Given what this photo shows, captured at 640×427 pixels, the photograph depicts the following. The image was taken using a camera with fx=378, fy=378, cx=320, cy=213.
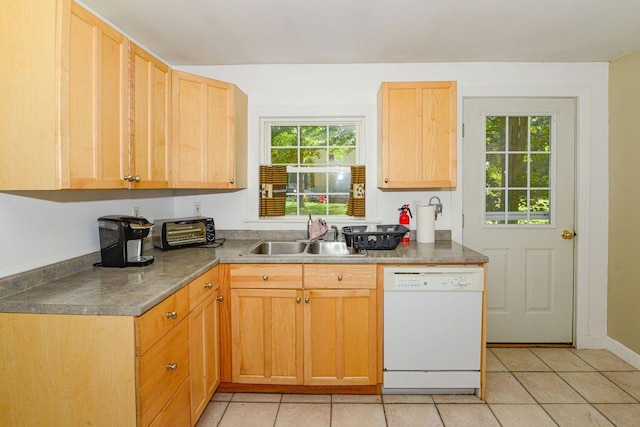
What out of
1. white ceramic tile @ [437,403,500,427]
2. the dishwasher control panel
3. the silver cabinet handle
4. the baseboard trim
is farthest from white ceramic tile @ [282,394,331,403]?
the baseboard trim

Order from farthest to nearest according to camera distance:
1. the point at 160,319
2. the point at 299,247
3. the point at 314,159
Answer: the point at 314,159 → the point at 299,247 → the point at 160,319

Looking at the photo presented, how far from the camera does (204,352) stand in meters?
2.12

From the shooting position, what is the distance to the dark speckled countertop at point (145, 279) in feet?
4.74

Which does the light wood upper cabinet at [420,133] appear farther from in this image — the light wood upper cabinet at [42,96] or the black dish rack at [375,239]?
the light wood upper cabinet at [42,96]

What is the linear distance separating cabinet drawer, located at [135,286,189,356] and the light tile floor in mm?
816

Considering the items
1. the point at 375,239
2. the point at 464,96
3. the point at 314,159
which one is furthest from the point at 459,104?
the point at 375,239

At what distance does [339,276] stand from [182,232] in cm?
119

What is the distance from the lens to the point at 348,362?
7.85 ft

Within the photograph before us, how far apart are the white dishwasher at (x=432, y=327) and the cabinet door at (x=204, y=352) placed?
41.2 inches

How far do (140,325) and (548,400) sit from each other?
2.42 meters

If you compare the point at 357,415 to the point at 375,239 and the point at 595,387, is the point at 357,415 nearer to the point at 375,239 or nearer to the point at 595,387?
the point at 375,239

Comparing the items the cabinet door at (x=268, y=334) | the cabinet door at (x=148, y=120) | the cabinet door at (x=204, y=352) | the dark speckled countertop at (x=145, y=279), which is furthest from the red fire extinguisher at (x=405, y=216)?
the cabinet door at (x=148, y=120)

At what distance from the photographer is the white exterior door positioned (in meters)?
3.11

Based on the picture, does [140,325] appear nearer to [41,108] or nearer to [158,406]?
[158,406]
